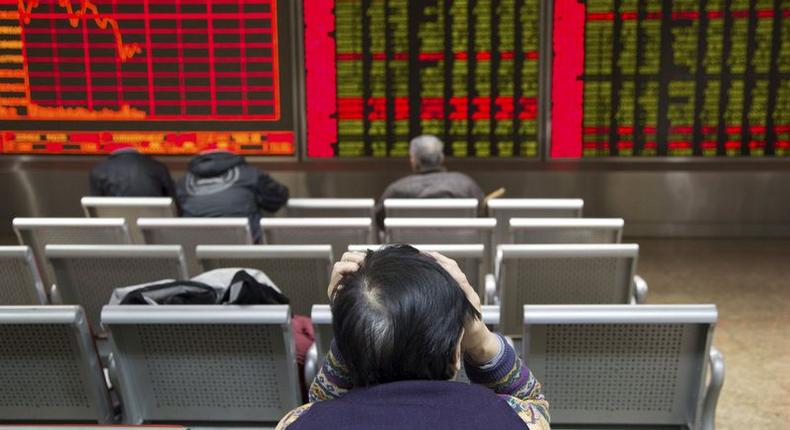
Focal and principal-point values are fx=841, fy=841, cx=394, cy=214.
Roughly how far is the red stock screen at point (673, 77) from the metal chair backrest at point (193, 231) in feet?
11.2

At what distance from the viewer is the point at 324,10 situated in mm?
6352

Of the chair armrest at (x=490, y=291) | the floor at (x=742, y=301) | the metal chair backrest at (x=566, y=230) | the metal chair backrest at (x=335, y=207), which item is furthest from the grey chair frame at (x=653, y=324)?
the metal chair backrest at (x=335, y=207)

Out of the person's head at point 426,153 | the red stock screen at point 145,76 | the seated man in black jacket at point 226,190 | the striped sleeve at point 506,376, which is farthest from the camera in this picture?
the red stock screen at point 145,76

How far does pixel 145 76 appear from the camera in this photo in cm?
656

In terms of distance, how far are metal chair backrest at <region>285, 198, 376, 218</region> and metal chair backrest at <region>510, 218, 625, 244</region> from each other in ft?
3.50

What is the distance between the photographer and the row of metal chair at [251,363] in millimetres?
2129

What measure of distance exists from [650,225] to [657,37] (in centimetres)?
144

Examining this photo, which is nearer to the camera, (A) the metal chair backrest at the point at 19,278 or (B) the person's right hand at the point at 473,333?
(B) the person's right hand at the point at 473,333

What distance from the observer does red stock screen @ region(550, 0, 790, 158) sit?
6.16m

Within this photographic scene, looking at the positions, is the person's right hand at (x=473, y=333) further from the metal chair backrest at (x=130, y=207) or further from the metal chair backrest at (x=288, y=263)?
the metal chair backrest at (x=130, y=207)

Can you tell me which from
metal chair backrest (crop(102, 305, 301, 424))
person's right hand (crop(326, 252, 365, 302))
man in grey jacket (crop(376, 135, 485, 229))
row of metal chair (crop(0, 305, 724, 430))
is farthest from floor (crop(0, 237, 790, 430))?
person's right hand (crop(326, 252, 365, 302))

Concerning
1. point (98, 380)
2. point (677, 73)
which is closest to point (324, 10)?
point (677, 73)

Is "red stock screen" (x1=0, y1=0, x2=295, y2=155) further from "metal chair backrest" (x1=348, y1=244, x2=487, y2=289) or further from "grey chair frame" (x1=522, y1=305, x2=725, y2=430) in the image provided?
"grey chair frame" (x1=522, y1=305, x2=725, y2=430)

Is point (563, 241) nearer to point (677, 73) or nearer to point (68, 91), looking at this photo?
point (677, 73)
